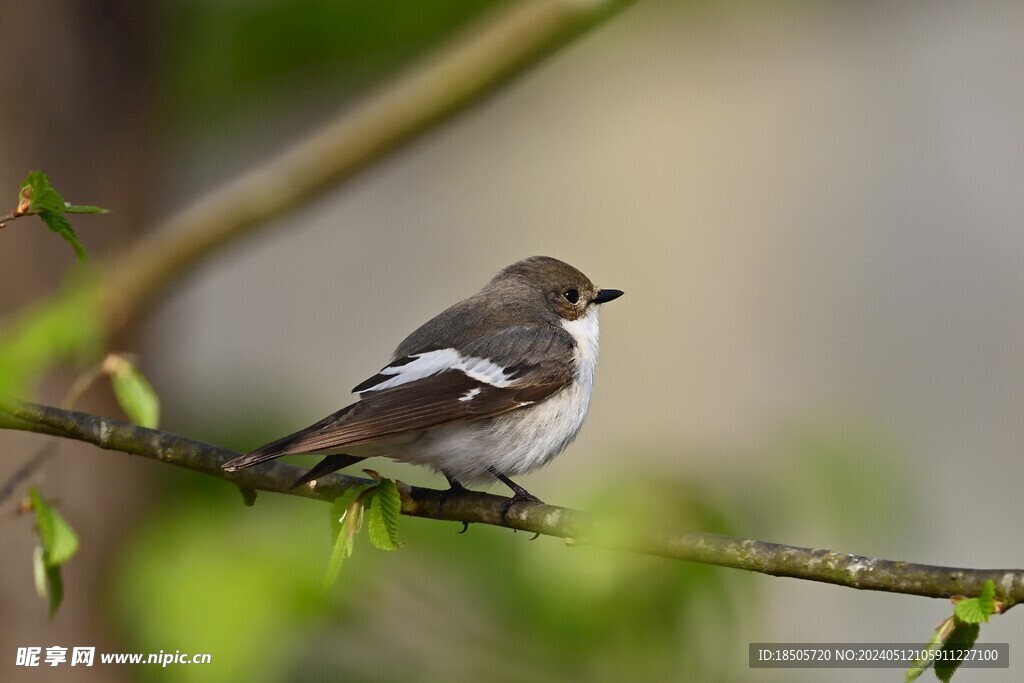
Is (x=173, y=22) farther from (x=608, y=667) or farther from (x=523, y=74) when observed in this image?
(x=608, y=667)

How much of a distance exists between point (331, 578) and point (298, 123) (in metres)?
5.19

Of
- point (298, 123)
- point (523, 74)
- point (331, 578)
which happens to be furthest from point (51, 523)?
point (298, 123)

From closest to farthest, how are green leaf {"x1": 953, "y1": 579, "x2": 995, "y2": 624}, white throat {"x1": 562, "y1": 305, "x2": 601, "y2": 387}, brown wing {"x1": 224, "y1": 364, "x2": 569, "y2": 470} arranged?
green leaf {"x1": 953, "y1": 579, "x2": 995, "y2": 624}
brown wing {"x1": 224, "y1": 364, "x2": 569, "y2": 470}
white throat {"x1": 562, "y1": 305, "x2": 601, "y2": 387}

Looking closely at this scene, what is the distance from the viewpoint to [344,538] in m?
2.40

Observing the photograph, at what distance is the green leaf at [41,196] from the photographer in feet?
7.13

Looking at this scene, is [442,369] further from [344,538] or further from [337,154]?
[344,538]

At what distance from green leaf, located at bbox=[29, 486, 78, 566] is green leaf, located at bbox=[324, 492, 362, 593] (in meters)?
0.55

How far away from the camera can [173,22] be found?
5379 mm

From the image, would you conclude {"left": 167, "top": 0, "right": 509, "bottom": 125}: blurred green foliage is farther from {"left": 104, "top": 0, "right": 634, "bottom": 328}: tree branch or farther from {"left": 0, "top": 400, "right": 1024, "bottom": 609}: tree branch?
{"left": 0, "top": 400, "right": 1024, "bottom": 609}: tree branch

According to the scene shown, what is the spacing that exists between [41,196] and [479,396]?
1.89 metres

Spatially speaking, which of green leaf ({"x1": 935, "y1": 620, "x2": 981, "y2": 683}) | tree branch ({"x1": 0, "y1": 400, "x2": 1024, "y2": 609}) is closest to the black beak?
tree branch ({"x1": 0, "y1": 400, "x2": 1024, "y2": 609})

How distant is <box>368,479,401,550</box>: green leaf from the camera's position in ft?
7.89

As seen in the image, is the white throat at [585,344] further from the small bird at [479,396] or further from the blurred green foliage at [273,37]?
the blurred green foliage at [273,37]

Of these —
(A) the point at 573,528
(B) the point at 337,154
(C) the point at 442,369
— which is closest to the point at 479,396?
(C) the point at 442,369
